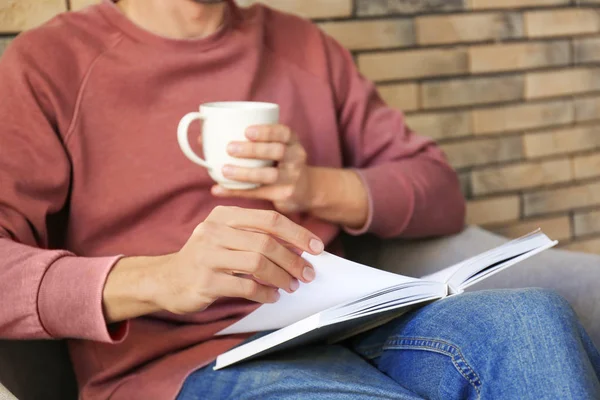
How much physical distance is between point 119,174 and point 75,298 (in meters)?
0.23

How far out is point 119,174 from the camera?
1.08 metres

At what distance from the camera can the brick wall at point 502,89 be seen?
1.69 metres

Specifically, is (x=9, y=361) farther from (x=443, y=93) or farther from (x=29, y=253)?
(x=443, y=93)

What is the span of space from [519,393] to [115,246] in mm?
582

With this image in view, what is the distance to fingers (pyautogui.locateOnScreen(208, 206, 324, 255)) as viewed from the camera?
2.80ft

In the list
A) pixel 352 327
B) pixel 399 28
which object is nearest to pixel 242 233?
pixel 352 327

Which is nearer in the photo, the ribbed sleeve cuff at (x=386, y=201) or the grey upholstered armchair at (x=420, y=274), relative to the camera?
the grey upholstered armchair at (x=420, y=274)

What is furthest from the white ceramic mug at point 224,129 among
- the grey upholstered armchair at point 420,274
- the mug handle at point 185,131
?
the grey upholstered armchair at point 420,274

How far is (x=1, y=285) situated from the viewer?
92 cm

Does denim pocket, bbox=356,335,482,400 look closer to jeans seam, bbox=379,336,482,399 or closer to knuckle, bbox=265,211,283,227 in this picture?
jeans seam, bbox=379,336,482,399

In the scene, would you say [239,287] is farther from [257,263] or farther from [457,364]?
[457,364]

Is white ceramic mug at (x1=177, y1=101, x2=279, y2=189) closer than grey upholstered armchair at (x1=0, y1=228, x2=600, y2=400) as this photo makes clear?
Yes

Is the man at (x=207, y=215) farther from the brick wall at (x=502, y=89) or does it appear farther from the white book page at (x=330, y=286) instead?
the brick wall at (x=502, y=89)

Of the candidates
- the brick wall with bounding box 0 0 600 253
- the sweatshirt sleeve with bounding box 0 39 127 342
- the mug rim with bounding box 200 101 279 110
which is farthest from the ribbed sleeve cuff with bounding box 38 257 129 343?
the brick wall with bounding box 0 0 600 253
